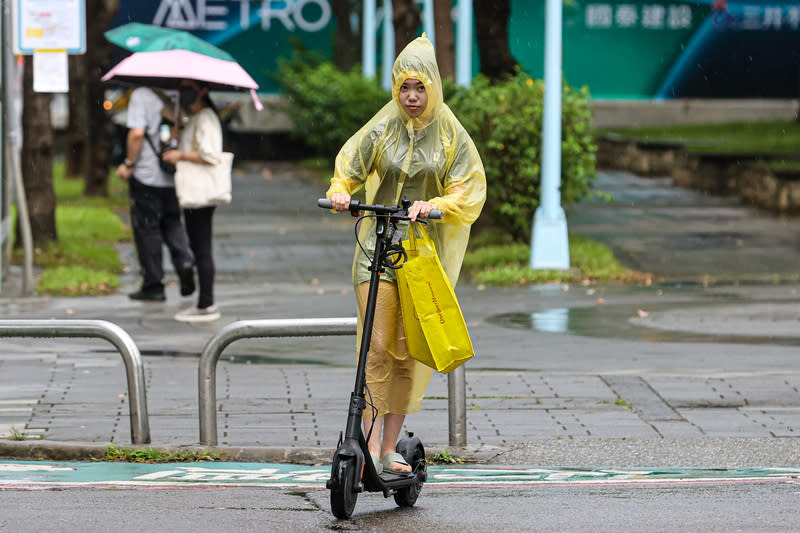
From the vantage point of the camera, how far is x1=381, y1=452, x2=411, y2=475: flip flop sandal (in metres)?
6.53

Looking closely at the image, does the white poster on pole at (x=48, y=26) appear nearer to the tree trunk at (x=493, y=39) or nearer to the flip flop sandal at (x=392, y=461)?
the tree trunk at (x=493, y=39)

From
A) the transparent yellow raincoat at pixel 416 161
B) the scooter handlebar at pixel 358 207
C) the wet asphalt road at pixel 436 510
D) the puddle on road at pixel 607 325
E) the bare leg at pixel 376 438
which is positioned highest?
the transparent yellow raincoat at pixel 416 161

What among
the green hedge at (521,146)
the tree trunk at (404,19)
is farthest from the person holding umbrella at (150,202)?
the tree trunk at (404,19)

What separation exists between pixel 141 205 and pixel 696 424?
20.4ft

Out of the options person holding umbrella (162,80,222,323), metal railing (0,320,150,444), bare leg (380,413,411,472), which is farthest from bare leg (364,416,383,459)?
person holding umbrella (162,80,222,323)

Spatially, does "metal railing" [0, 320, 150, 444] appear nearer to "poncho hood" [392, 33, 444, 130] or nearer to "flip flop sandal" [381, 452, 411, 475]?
"flip flop sandal" [381, 452, 411, 475]

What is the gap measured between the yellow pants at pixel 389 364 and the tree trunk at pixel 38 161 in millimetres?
10747

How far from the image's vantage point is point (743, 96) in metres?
46.1

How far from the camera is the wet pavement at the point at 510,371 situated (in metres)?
8.16

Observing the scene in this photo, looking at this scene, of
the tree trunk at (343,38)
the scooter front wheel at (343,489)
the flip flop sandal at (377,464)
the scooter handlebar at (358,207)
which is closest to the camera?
the scooter front wheel at (343,489)

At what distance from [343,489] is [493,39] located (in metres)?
14.1

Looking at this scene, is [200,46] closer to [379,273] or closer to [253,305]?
[253,305]

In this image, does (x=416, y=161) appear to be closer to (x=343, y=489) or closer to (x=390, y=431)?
(x=390, y=431)

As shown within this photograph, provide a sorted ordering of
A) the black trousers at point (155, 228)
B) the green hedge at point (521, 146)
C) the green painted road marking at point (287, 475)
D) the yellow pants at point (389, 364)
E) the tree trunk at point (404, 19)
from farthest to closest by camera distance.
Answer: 1. the tree trunk at point (404, 19)
2. the green hedge at point (521, 146)
3. the black trousers at point (155, 228)
4. the green painted road marking at point (287, 475)
5. the yellow pants at point (389, 364)
